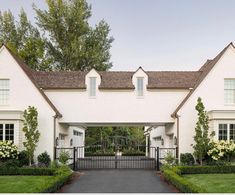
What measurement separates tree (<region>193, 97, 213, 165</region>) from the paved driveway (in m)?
3.91

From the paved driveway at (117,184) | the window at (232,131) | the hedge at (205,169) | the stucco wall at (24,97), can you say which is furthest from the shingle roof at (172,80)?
the paved driveway at (117,184)

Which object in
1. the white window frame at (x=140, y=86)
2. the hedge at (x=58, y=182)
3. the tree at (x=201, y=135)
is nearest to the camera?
the hedge at (x=58, y=182)

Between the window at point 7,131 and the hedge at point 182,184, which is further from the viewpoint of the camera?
the window at point 7,131

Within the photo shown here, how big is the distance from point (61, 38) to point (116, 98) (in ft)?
77.6

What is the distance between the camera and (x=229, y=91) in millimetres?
29016

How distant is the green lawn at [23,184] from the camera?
17.2 metres

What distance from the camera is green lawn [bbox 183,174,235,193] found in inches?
683

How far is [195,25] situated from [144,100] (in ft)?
24.5

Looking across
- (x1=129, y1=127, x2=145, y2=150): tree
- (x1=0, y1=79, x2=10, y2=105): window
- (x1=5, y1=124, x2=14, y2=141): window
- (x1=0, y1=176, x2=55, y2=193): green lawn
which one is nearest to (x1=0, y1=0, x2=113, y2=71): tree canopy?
(x1=129, y1=127, x2=145, y2=150): tree

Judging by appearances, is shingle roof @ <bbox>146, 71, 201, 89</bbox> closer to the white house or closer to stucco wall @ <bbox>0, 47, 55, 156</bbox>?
the white house

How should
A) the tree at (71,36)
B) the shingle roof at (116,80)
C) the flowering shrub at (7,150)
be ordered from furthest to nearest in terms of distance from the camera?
1. the tree at (71,36)
2. the shingle roof at (116,80)
3. the flowering shrub at (7,150)

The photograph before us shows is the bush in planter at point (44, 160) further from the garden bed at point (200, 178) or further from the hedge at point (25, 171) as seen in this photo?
the garden bed at point (200, 178)

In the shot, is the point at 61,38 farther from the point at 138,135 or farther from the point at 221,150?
the point at 221,150

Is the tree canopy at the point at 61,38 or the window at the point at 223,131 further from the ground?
the tree canopy at the point at 61,38
